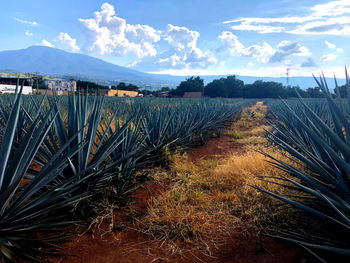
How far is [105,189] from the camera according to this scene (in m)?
2.53

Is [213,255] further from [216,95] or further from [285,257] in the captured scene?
[216,95]

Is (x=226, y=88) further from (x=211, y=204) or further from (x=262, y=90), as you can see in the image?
(x=211, y=204)

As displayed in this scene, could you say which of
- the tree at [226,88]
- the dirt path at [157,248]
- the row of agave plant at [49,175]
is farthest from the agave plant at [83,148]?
the tree at [226,88]

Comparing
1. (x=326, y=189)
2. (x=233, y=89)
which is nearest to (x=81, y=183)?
(x=326, y=189)

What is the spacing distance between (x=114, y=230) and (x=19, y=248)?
830 mm

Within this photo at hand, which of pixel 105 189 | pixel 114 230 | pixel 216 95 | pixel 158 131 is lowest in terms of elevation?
pixel 114 230

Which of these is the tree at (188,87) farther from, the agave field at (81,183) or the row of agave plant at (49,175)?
the agave field at (81,183)

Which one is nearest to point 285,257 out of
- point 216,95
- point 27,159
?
point 27,159

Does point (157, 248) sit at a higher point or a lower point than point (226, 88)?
lower

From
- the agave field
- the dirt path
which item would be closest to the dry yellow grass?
the dirt path

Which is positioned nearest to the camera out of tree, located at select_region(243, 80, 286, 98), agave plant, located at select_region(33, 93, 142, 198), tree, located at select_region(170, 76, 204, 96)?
agave plant, located at select_region(33, 93, 142, 198)

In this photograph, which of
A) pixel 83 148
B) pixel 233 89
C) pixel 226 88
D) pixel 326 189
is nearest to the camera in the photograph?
pixel 326 189

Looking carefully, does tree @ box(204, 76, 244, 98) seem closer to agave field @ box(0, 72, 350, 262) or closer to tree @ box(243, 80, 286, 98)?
tree @ box(243, 80, 286, 98)

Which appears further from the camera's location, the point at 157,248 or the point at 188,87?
the point at 188,87
